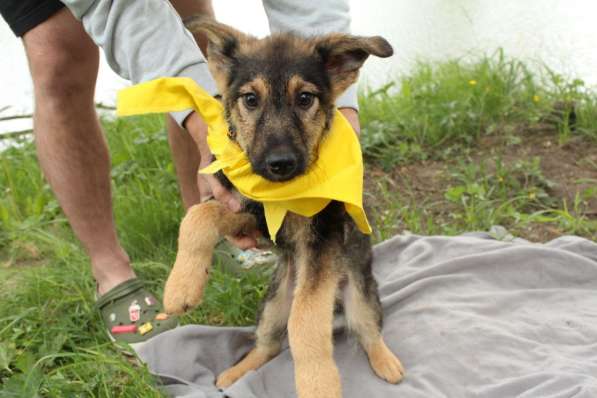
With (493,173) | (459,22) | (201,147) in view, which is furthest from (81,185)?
(459,22)

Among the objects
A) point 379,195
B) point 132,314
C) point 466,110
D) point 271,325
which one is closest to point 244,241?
point 271,325

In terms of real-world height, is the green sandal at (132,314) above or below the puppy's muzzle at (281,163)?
below

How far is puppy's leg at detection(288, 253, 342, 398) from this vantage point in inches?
96.0

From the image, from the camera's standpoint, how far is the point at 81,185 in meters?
3.50

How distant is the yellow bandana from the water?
3.55m

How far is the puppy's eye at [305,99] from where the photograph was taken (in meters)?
2.49

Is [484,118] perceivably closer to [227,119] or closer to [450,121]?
[450,121]

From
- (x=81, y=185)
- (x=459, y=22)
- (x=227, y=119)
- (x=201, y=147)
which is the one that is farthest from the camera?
(x=459, y=22)

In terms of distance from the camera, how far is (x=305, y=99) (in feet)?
8.23

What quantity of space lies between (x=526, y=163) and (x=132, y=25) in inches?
121

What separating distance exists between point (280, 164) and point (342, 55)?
1.99ft

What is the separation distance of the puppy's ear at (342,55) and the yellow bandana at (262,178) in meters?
0.23

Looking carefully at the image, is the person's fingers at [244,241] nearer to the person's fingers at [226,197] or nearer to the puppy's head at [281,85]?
the person's fingers at [226,197]

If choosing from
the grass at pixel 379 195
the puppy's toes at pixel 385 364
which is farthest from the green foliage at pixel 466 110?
the puppy's toes at pixel 385 364
